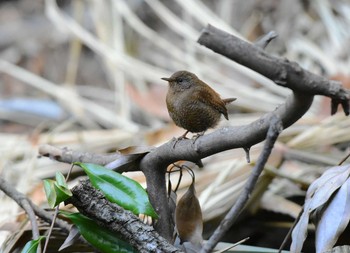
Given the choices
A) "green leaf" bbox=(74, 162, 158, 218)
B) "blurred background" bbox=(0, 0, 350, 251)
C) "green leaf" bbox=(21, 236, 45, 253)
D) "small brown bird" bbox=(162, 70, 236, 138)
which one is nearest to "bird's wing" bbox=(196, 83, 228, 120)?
"small brown bird" bbox=(162, 70, 236, 138)

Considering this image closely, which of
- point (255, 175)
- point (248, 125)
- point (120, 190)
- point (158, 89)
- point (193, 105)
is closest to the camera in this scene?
A: point (255, 175)

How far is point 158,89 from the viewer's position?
427 centimetres

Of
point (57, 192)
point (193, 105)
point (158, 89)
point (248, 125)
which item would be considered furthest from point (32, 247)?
point (158, 89)

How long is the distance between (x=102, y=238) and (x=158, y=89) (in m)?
2.71

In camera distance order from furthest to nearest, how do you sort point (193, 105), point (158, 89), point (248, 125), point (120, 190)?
point (158, 89)
point (193, 105)
point (120, 190)
point (248, 125)

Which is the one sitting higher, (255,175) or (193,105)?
(193,105)

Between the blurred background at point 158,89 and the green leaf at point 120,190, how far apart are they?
575 millimetres

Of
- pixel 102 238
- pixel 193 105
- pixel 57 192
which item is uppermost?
pixel 193 105

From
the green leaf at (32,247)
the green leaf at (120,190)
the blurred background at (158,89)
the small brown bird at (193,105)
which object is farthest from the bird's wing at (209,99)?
the green leaf at (32,247)

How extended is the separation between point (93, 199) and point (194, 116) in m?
0.52

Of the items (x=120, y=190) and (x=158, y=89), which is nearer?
(x=120, y=190)

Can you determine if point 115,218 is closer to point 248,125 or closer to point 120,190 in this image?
point 120,190

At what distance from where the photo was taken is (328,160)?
2.62 metres

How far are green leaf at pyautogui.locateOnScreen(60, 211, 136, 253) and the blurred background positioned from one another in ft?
1.55
